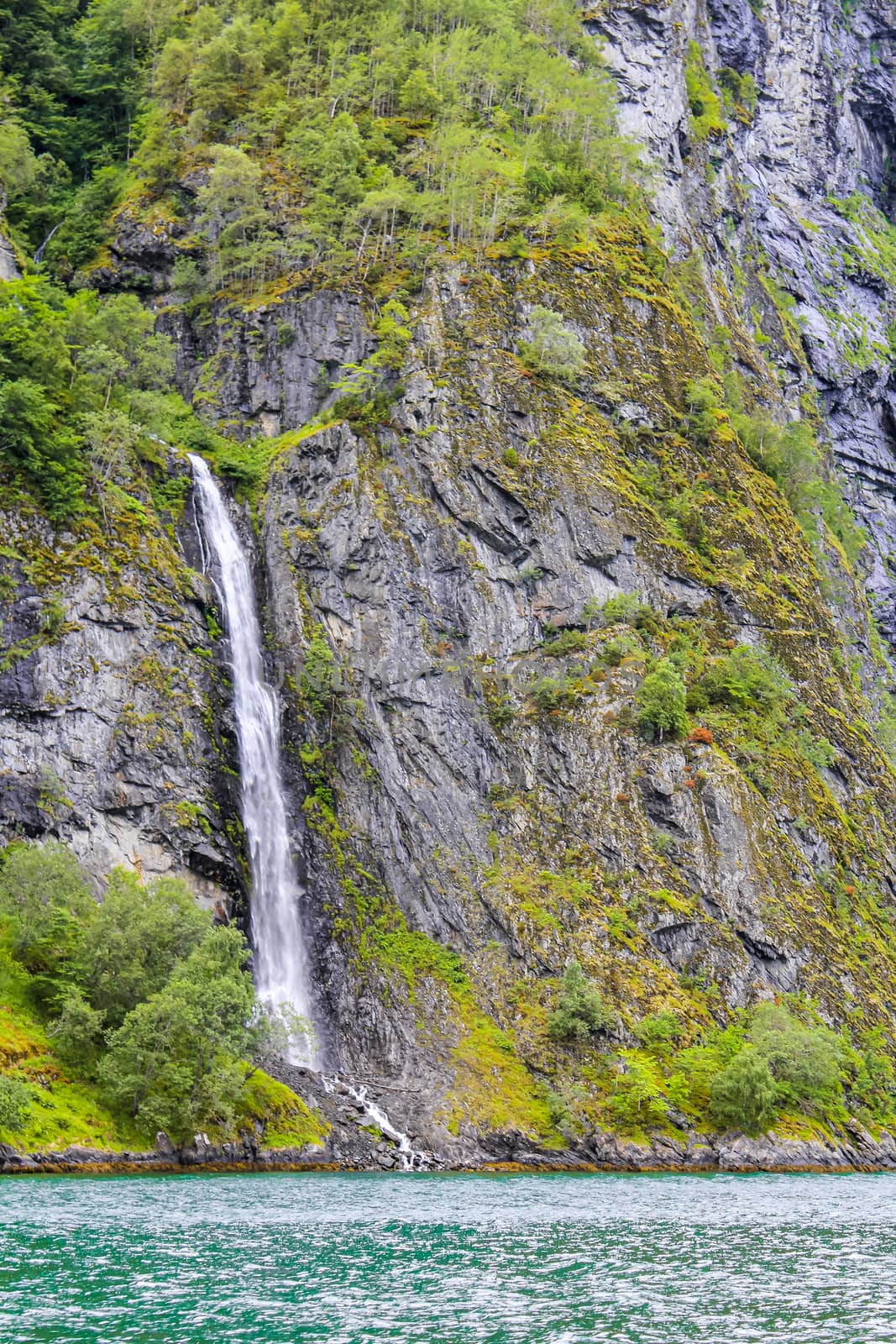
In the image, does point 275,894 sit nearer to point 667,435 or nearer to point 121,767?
point 121,767

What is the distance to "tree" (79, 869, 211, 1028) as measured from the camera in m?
43.4

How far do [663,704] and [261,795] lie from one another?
69.2 ft

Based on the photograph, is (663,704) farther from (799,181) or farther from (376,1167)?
(799,181)

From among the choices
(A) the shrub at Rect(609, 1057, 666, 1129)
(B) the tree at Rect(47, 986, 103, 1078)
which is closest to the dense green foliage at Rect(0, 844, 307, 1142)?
(B) the tree at Rect(47, 986, 103, 1078)

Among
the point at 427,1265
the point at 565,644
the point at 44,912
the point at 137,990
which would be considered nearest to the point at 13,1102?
the point at 137,990

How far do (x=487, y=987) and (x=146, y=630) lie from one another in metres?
23.0

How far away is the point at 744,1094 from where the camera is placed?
168ft

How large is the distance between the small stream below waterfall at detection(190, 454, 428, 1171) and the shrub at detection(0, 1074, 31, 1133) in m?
13.7

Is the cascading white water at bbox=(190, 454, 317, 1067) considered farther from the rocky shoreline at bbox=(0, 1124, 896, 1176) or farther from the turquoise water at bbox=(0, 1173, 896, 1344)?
the turquoise water at bbox=(0, 1173, 896, 1344)

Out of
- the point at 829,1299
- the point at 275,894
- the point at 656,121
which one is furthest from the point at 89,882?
the point at 656,121

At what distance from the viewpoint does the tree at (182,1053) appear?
4094 centimetres

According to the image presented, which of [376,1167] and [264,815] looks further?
[264,815]

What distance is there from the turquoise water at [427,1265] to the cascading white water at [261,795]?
1429 cm

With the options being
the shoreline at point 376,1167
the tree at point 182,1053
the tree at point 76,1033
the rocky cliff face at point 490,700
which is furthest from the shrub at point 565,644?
the tree at point 76,1033
